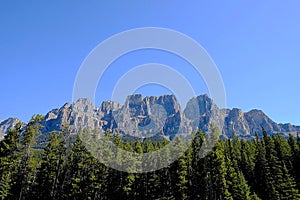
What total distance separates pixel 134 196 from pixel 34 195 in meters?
20.5

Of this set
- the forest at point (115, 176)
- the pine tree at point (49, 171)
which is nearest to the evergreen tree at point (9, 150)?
the forest at point (115, 176)

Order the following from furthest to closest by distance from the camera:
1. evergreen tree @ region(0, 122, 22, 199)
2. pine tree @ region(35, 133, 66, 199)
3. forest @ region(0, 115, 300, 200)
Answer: pine tree @ region(35, 133, 66, 199) → forest @ region(0, 115, 300, 200) → evergreen tree @ region(0, 122, 22, 199)

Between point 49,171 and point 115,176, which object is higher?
point 49,171

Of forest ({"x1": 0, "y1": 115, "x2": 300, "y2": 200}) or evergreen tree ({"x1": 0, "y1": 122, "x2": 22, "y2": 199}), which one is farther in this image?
forest ({"x1": 0, "y1": 115, "x2": 300, "y2": 200})

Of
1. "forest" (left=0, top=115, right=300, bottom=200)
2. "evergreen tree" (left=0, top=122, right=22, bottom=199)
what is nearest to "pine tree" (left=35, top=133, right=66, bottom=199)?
"forest" (left=0, top=115, right=300, bottom=200)

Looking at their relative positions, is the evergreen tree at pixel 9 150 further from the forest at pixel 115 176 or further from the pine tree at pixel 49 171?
the pine tree at pixel 49 171

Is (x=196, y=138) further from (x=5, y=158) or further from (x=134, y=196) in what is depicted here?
(x=5, y=158)

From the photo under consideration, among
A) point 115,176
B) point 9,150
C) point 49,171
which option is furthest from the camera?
point 115,176

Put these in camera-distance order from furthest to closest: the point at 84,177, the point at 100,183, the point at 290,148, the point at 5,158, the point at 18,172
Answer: the point at 290,148, the point at 18,172, the point at 84,177, the point at 100,183, the point at 5,158

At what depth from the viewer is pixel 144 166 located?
182ft

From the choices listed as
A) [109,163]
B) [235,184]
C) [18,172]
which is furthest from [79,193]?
[235,184]

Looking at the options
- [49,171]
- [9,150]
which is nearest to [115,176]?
[49,171]

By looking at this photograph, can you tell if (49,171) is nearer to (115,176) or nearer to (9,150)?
(9,150)

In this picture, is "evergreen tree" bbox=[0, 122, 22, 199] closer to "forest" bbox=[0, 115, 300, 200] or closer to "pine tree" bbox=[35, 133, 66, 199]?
"forest" bbox=[0, 115, 300, 200]
